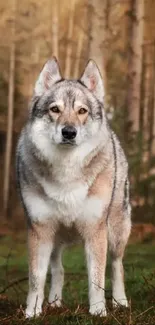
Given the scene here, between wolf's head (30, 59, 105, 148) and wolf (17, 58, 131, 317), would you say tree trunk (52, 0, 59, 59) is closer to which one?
wolf's head (30, 59, 105, 148)

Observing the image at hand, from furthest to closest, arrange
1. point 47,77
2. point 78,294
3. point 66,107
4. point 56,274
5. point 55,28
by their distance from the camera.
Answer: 1. point 55,28
2. point 78,294
3. point 56,274
4. point 47,77
5. point 66,107

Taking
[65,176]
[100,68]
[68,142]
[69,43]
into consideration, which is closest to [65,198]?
[65,176]

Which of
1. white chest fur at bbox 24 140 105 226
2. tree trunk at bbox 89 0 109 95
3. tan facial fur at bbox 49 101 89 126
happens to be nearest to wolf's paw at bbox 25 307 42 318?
white chest fur at bbox 24 140 105 226

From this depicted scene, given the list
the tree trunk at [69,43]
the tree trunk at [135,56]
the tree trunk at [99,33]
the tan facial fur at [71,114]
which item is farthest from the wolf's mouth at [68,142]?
the tree trunk at [69,43]

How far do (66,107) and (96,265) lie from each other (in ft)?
4.46

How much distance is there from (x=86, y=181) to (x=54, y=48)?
1923 cm

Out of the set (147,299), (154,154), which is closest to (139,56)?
(154,154)

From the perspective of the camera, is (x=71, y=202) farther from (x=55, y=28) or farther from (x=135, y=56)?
(x=55, y=28)

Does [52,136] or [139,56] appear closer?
[52,136]

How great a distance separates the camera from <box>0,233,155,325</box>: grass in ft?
18.4

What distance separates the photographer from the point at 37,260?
637 cm

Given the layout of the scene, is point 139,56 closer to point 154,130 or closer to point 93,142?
point 154,130

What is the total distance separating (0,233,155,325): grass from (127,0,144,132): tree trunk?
5947 millimetres

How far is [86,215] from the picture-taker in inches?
243
